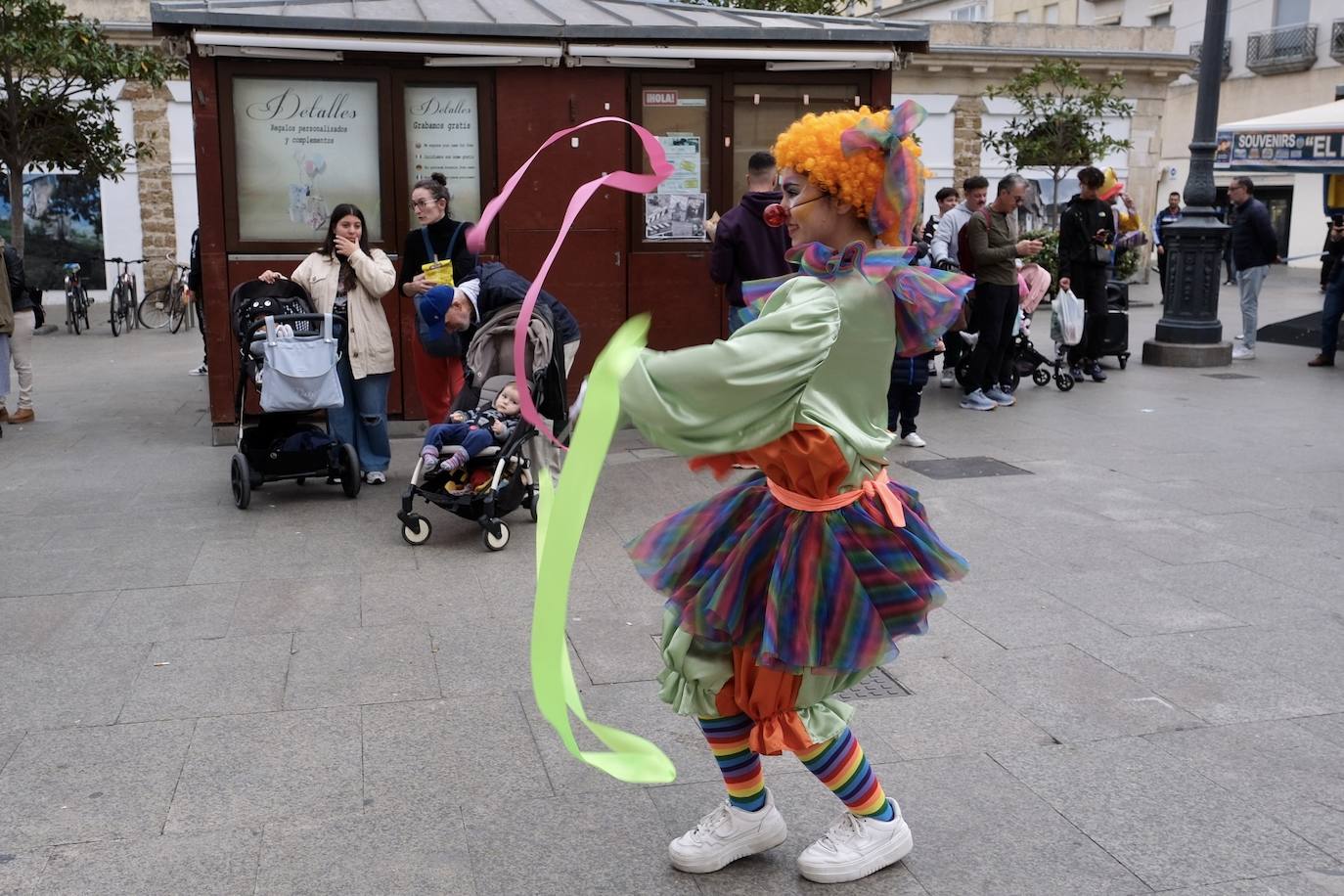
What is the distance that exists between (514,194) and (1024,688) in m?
6.21

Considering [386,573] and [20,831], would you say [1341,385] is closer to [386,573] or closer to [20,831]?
[386,573]

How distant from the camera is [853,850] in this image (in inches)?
129

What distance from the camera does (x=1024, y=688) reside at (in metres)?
4.63

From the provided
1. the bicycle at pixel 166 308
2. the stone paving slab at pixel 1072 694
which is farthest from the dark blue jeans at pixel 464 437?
the bicycle at pixel 166 308

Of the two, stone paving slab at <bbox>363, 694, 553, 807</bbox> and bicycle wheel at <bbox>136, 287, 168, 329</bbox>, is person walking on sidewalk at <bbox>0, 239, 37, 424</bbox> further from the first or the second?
bicycle wheel at <bbox>136, 287, 168, 329</bbox>

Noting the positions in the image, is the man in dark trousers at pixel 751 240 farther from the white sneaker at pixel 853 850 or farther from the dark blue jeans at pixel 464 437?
the white sneaker at pixel 853 850

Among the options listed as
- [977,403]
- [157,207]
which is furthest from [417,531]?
[157,207]

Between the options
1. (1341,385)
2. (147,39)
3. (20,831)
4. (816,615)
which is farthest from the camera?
(147,39)

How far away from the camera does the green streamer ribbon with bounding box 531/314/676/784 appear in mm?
2482

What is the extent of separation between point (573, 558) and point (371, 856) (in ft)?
4.59

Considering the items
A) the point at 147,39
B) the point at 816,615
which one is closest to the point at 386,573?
the point at 816,615

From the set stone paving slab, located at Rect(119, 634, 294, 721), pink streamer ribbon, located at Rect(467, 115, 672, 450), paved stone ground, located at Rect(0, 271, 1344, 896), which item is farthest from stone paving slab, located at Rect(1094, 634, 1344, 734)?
stone paving slab, located at Rect(119, 634, 294, 721)

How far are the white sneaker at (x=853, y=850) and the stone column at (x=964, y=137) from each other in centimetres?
2489

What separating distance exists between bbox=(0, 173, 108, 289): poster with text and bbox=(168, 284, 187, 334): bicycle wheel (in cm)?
456
